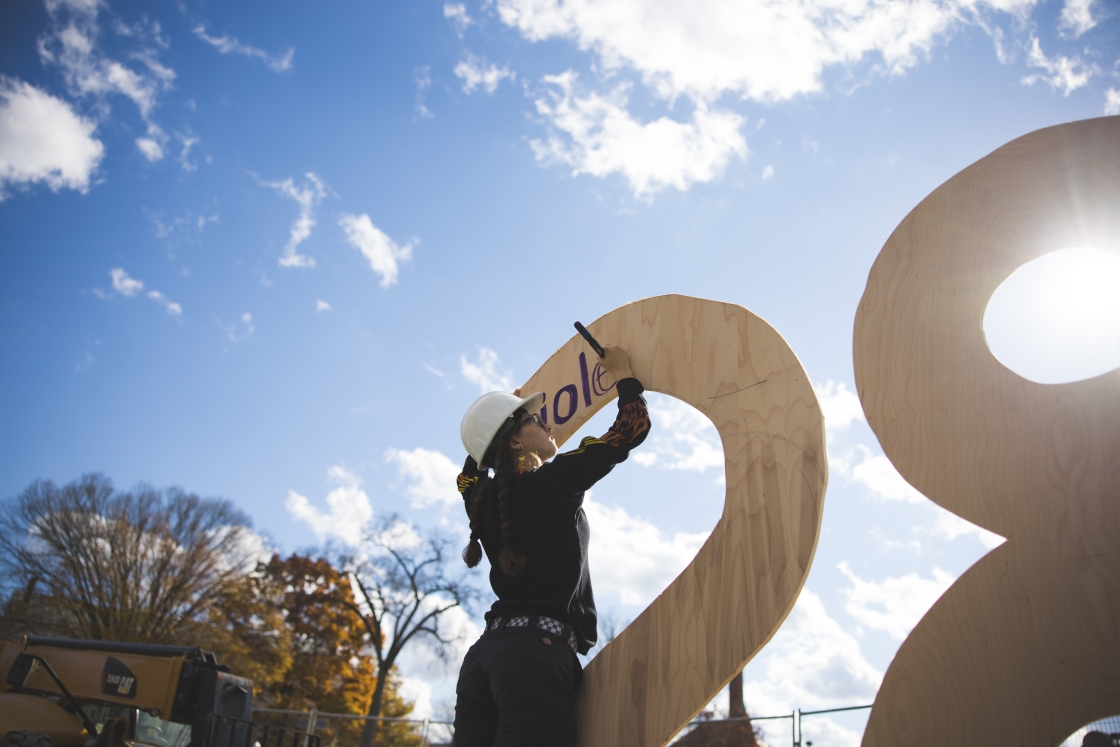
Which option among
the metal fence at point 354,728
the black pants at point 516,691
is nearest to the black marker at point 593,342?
the black pants at point 516,691

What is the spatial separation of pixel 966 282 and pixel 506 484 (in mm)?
1875

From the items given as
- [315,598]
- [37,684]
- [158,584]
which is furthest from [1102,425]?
[315,598]

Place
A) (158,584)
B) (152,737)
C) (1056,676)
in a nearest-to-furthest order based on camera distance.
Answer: (1056,676)
(152,737)
(158,584)

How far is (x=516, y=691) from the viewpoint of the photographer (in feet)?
7.91

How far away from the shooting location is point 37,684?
6430mm

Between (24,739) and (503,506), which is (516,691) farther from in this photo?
(24,739)

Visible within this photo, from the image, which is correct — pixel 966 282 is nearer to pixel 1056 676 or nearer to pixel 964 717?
pixel 1056 676

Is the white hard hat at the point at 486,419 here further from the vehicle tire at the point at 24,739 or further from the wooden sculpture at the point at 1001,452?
the vehicle tire at the point at 24,739

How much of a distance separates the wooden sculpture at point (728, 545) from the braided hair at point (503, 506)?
674 mm

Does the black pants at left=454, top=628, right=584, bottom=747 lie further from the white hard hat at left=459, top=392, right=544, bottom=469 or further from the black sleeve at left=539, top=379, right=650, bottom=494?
the white hard hat at left=459, top=392, right=544, bottom=469

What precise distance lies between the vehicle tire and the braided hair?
14.5 feet

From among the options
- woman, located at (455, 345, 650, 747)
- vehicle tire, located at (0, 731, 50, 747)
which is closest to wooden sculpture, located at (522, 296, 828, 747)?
woman, located at (455, 345, 650, 747)

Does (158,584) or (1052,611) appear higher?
(158,584)

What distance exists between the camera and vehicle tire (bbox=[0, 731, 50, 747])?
4.98 m
